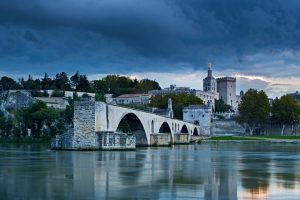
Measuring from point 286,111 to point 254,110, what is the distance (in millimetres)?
6518

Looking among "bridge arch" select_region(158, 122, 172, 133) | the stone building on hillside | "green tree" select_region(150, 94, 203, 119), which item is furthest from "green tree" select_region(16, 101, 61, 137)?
"green tree" select_region(150, 94, 203, 119)

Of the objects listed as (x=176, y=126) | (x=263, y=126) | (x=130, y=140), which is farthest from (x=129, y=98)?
(x=130, y=140)

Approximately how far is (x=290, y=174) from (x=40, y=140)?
5231cm

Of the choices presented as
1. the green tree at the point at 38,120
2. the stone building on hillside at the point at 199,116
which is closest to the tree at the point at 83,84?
the stone building on hillside at the point at 199,116

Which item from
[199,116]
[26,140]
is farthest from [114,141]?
[199,116]

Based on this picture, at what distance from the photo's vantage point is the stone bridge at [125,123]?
1651 inches

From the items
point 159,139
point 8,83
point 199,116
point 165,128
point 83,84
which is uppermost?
point 83,84

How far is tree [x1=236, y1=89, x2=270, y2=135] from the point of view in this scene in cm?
10169

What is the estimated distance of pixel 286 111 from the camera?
10356cm

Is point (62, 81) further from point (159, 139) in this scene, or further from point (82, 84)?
point (159, 139)

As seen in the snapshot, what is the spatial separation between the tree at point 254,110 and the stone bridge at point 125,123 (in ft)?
45.2

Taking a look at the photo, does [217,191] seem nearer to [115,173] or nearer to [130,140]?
[115,173]

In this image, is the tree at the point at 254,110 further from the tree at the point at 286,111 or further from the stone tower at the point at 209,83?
the stone tower at the point at 209,83

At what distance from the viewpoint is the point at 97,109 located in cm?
4278
